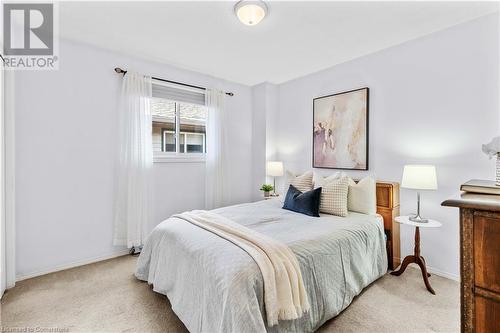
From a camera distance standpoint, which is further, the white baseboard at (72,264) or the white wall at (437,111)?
the white baseboard at (72,264)

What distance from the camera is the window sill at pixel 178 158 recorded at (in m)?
3.32

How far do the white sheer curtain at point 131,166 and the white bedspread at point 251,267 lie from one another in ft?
2.57

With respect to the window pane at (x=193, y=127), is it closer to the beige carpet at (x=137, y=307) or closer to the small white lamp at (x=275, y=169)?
the small white lamp at (x=275, y=169)

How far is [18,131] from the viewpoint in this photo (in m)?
2.41

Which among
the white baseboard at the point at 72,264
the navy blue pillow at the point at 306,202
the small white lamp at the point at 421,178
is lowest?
the white baseboard at the point at 72,264

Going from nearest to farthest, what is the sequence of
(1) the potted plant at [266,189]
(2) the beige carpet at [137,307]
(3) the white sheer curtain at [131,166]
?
(2) the beige carpet at [137,307] → (3) the white sheer curtain at [131,166] → (1) the potted plant at [266,189]

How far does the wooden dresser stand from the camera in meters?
1.02

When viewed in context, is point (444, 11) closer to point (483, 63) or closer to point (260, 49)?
point (483, 63)

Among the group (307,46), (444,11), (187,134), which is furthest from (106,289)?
(444,11)

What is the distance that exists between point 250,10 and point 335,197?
6.49 feet

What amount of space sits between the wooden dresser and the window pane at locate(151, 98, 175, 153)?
321 centimetres

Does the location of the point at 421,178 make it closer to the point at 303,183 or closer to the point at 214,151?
the point at 303,183

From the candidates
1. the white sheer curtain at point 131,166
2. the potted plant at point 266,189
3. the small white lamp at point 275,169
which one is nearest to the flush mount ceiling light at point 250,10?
the white sheer curtain at point 131,166

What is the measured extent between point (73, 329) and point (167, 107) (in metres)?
2.67
